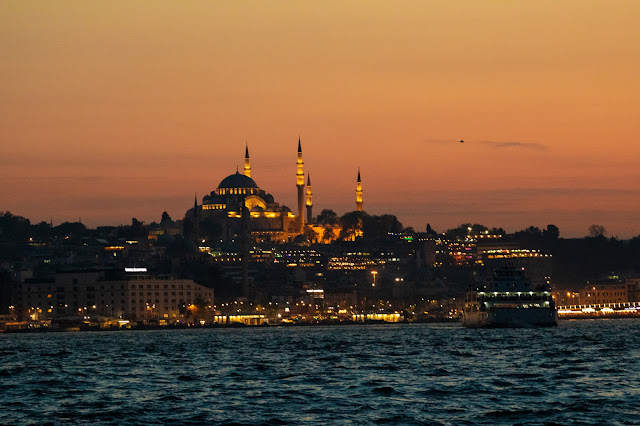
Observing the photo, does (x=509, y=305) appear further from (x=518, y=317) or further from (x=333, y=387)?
(x=333, y=387)

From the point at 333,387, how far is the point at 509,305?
291 ft

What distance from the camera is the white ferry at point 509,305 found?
144875mm

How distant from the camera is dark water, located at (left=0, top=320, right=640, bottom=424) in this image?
4825 centimetres

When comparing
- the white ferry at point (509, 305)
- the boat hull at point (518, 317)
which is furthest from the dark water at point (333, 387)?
the white ferry at point (509, 305)

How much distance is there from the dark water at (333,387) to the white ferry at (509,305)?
49.6m

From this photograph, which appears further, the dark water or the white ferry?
the white ferry

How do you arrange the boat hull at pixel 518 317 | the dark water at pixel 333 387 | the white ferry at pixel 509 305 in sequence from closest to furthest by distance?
the dark water at pixel 333 387
the boat hull at pixel 518 317
the white ferry at pixel 509 305

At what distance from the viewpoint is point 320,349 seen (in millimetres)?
100938

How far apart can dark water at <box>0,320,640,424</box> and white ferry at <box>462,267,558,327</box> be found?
49578 mm

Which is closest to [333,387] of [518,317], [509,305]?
[518,317]

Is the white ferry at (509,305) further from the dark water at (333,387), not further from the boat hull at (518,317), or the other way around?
the dark water at (333,387)

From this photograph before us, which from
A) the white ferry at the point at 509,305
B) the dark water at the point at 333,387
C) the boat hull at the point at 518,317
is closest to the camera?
the dark water at the point at 333,387

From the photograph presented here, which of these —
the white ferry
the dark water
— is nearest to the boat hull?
the white ferry

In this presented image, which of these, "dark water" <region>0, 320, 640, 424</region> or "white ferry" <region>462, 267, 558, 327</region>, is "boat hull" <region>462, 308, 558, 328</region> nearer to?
"white ferry" <region>462, 267, 558, 327</region>
